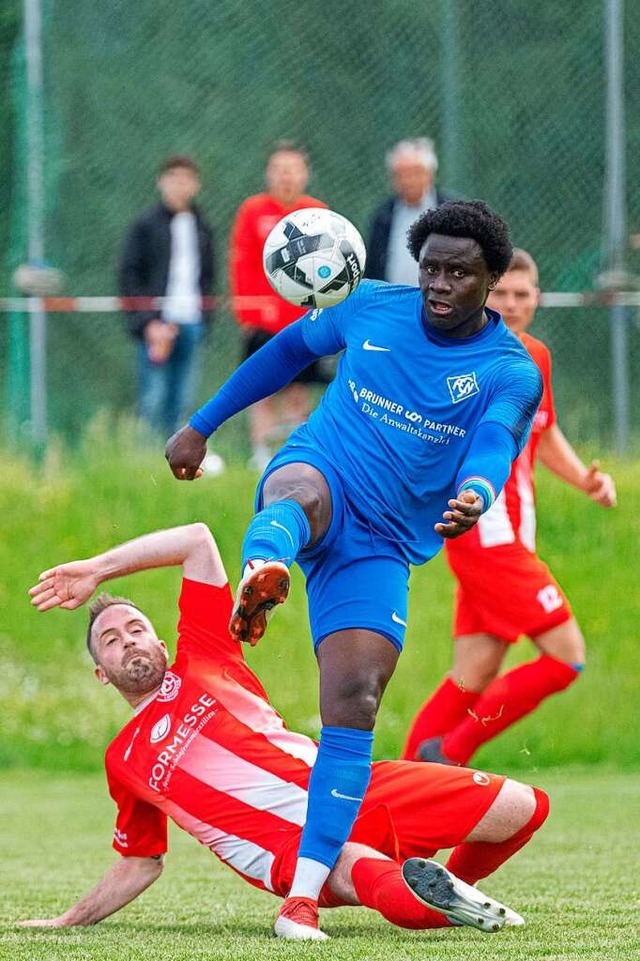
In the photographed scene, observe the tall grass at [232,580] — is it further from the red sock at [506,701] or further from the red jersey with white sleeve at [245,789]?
the red jersey with white sleeve at [245,789]

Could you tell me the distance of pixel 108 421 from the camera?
13.0 m

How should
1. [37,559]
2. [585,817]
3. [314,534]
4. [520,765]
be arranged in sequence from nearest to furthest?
[314,534] → [585,817] → [520,765] → [37,559]

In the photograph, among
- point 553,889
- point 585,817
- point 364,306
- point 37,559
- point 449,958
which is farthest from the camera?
point 37,559

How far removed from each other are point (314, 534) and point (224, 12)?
29.7 ft

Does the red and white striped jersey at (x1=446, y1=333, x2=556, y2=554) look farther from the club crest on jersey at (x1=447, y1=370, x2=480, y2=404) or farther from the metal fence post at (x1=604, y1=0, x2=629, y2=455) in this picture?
the metal fence post at (x1=604, y1=0, x2=629, y2=455)

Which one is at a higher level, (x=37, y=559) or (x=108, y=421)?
(x=108, y=421)

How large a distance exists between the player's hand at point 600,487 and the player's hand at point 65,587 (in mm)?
2970

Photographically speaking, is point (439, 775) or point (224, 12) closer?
point (439, 775)

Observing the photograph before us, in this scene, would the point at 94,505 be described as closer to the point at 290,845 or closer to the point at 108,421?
the point at 108,421

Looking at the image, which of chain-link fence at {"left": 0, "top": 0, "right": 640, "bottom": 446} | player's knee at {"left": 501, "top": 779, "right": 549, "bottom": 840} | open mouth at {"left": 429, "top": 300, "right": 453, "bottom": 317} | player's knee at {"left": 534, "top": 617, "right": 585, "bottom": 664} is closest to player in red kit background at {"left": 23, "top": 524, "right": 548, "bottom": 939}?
player's knee at {"left": 501, "top": 779, "right": 549, "bottom": 840}

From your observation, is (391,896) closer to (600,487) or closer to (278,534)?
(278,534)

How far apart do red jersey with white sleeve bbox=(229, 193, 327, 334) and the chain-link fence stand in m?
0.88

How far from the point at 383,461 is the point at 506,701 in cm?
317

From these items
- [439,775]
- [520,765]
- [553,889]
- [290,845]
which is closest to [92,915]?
[290,845]
